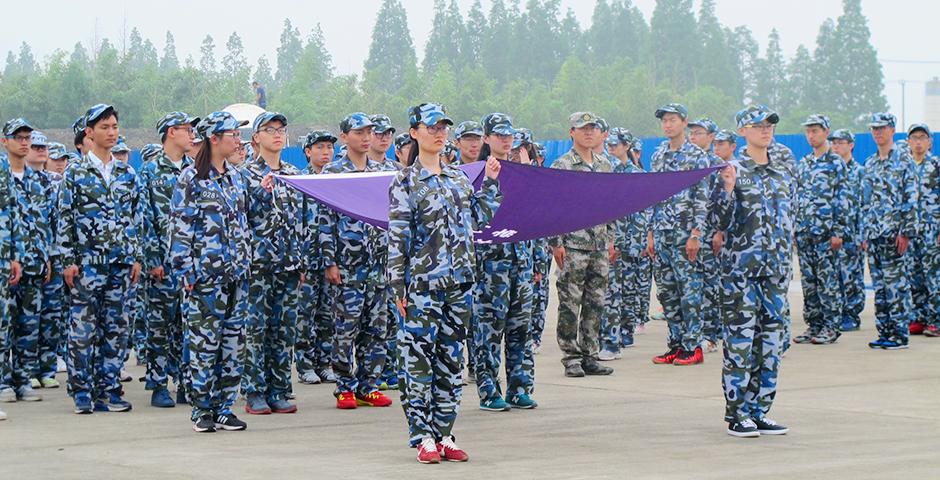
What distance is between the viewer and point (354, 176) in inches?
416

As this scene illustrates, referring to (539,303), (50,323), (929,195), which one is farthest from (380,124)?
(929,195)

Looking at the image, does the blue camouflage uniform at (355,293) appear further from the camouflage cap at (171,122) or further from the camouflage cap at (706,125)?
the camouflage cap at (706,125)

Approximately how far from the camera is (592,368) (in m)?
12.8

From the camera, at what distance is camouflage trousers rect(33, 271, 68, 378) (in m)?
12.2

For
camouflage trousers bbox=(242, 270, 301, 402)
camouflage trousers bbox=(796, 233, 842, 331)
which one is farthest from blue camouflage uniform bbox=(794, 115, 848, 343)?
camouflage trousers bbox=(242, 270, 301, 402)

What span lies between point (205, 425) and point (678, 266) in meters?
5.64

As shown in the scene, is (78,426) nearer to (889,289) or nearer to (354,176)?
(354,176)

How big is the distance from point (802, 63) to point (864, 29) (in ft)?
88.6

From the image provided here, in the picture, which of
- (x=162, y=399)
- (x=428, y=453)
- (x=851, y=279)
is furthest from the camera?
(x=851, y=279)

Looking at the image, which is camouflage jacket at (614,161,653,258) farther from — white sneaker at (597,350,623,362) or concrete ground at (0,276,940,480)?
concrete ground at (0,276,940,480)

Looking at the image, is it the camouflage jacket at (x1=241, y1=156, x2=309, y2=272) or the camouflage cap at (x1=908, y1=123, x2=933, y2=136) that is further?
the camouflage cap at (x1=908, y1=123, x2=933, y2=136)

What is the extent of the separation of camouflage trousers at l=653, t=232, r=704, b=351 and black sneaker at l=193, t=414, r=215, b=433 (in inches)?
211

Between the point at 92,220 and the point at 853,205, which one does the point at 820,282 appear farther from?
the point at 92,220

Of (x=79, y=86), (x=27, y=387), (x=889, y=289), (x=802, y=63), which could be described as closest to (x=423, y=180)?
(x=27, y=387)
